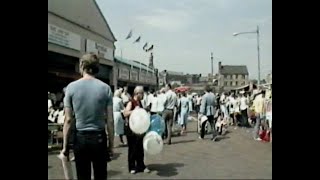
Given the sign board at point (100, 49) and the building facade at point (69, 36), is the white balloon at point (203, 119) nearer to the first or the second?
the building facade at point (69, 36)

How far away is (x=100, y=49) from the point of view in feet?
81.4

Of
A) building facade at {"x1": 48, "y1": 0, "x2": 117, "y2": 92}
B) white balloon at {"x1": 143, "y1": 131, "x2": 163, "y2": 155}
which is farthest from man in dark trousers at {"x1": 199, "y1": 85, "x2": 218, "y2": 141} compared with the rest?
building facade at {"x1": 48, "y1": 0, "x2": 117, "y2": 92}

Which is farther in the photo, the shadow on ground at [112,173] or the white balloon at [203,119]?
the white balloon at [203,119]

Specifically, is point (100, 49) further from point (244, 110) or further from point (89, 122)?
point (89, 122)

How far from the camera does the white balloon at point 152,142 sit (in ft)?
27.5

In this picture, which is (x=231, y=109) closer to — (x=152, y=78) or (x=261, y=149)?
(x=261, y=149)

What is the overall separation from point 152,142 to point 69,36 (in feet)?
38.8

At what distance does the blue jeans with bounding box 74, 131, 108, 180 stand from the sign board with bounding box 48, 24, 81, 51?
41.6 feet

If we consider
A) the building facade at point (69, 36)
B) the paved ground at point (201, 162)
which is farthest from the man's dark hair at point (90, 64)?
the building facade at point (69, 36)

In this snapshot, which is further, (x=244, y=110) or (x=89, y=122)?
(x=244, y=110)

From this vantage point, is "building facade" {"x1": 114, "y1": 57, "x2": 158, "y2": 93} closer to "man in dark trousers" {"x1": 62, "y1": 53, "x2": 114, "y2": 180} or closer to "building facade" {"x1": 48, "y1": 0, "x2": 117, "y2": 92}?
"building facade" {"x1": 48, "y1": 0, "x2": 117, "y2": 92}

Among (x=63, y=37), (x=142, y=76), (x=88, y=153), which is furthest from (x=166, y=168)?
(x=142, y=76)
